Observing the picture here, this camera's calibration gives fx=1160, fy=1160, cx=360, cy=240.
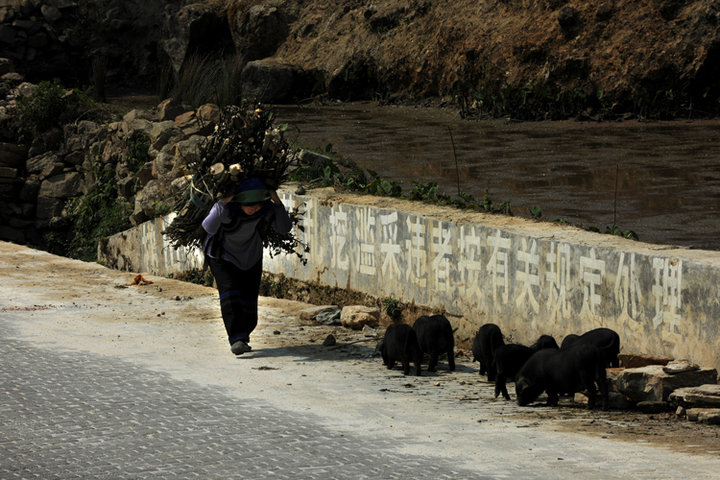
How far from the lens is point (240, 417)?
7.55 meters

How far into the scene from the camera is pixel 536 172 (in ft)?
56.1

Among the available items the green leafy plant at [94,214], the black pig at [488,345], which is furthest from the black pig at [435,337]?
the green leafy plant at [94,214]

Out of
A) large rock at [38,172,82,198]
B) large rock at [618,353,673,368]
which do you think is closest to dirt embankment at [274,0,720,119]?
large rock at [38,172,82,198]

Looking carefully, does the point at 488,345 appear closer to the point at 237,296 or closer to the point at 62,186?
the point at 237,296

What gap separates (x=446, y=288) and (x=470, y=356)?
672 millimetres

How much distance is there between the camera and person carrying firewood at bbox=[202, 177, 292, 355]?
32.5 feet

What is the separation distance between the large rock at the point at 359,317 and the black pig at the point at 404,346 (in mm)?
1500

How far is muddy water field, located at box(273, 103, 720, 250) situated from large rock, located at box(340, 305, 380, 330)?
2.84 meters

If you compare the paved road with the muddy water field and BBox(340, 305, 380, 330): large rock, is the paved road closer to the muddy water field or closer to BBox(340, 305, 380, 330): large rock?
BBox(340, 305, 380, 330): large rock

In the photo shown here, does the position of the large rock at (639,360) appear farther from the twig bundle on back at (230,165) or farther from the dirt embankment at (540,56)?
the dirt embankment at (540,56)

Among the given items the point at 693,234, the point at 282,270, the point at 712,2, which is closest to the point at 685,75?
the point at 712,2

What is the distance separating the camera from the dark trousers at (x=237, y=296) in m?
9.83

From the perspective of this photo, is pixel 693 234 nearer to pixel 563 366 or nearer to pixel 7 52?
pixel 563 366

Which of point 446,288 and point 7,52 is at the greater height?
point 7,52
